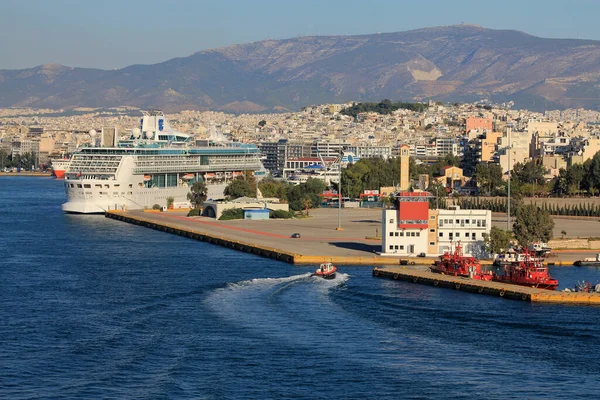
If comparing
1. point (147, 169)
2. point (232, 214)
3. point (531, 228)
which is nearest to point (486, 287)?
point (531, 228)

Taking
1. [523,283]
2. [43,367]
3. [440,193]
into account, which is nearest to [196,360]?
[43,367]

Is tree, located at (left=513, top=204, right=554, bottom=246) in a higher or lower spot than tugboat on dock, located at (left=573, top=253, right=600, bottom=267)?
higher

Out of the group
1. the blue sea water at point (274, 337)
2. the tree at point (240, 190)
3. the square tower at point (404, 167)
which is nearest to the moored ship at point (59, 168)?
the tree at point (240, 190)

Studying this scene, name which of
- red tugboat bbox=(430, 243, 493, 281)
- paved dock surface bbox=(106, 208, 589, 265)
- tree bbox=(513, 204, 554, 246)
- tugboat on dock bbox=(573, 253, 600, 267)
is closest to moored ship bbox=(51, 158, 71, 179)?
paved dock surface bbox=(106, 208, 589, 265)

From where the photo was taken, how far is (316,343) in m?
28.2

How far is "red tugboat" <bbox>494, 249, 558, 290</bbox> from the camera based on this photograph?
36.8m

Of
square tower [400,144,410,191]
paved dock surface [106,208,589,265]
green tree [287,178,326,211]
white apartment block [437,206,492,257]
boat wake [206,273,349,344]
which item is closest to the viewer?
boat wake [206,273,349,344]

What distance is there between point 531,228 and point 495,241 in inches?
88.0

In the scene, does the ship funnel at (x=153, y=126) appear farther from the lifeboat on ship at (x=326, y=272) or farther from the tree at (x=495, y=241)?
the lifeboat on ship at (x=326, y=272)

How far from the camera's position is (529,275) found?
3712 cm

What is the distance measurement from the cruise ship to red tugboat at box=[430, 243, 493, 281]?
3746 centimetres

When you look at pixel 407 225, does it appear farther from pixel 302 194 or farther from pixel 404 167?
pixel 302 194

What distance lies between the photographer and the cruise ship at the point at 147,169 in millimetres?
75375

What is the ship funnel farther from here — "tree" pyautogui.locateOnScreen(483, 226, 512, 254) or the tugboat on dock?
the tugboat on dock
